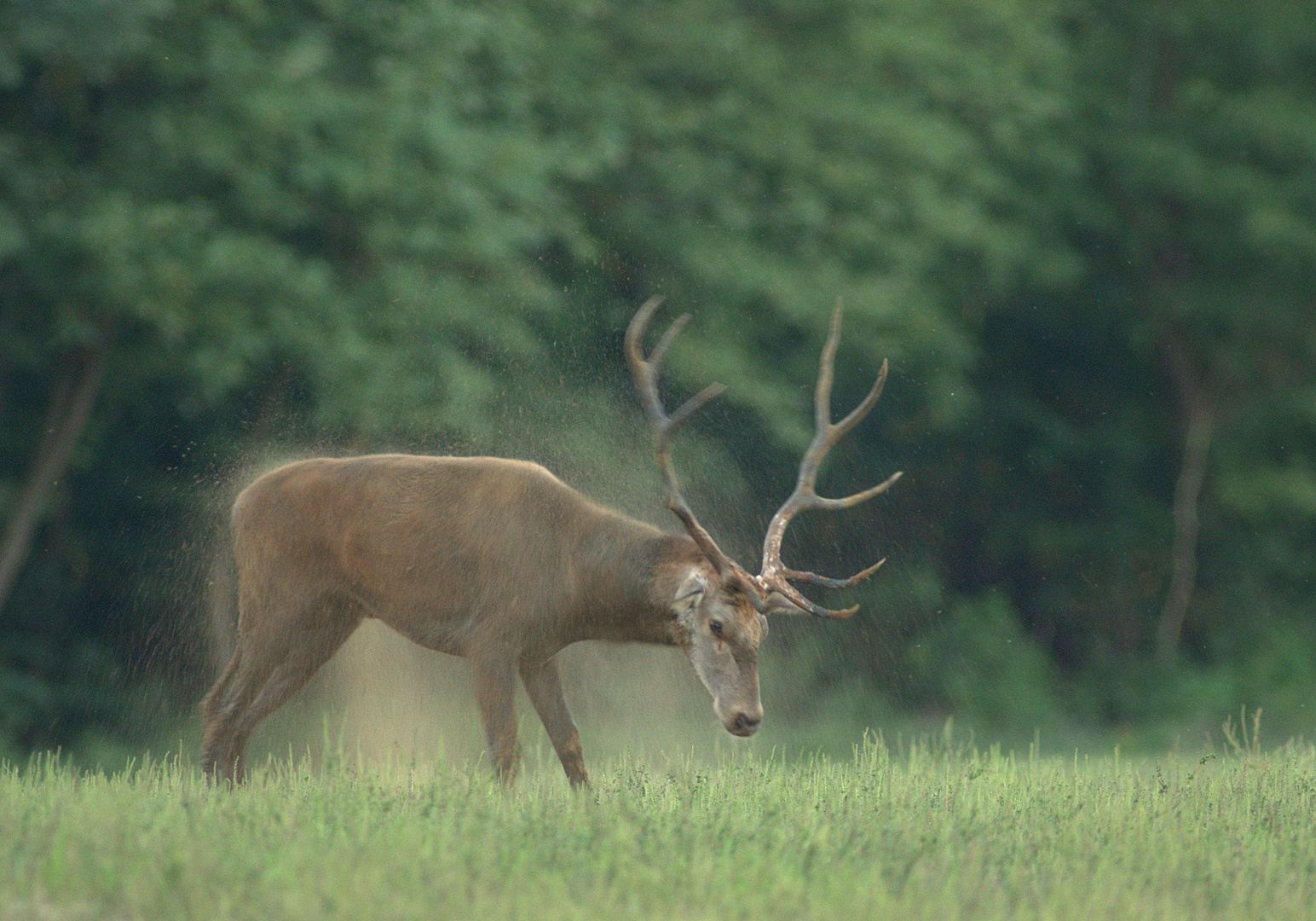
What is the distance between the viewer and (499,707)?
24.5 feet

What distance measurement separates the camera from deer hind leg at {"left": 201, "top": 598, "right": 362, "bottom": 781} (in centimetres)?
805

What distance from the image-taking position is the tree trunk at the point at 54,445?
12.9 metres

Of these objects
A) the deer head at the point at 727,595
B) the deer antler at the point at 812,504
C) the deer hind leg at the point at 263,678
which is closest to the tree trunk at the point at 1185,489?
the deer antler at the point at 812,504

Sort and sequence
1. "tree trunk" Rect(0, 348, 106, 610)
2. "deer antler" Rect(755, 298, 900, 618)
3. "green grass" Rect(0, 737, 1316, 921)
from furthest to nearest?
"tree trunk" Rect(0, 348, 106, 610) → "deer antler" Rect(755, 298, 900, 618) → "green grass" Rect(0, 737, 1316, 921)

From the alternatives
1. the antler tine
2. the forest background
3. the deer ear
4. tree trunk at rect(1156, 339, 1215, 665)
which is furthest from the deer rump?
tree trunk at rect(1156, 339, 1215, 665)

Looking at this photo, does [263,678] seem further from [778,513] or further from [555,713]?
[778,513]

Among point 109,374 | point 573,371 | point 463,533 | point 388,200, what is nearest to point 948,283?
point 573,371

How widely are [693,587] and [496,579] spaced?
1014mm

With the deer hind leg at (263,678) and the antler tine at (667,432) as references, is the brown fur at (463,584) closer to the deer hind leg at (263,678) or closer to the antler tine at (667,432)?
the deer hind leg at (263,678)

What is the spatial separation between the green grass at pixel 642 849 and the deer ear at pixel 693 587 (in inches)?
33.4

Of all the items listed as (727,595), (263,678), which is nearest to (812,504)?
(727,595)

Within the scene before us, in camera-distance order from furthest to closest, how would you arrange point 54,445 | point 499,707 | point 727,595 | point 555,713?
point 54,445 → point 555,713 → point 499,707 → point 727,595

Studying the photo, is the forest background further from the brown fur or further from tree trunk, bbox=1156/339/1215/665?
the brown fur

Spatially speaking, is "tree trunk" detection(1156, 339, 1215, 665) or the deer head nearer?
the deer head
